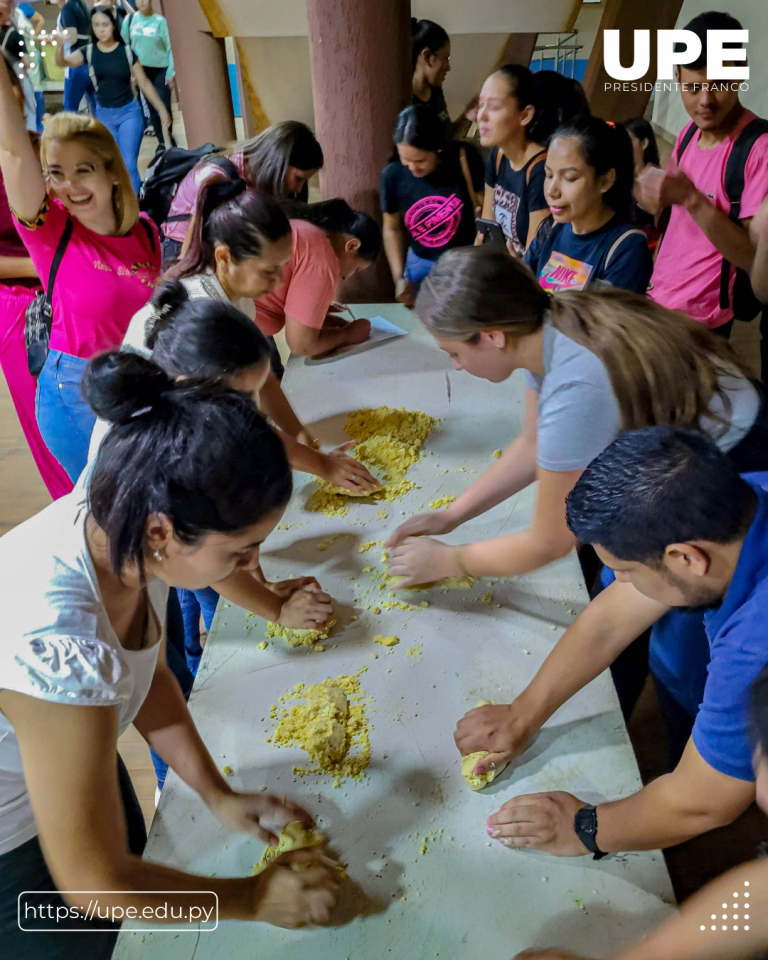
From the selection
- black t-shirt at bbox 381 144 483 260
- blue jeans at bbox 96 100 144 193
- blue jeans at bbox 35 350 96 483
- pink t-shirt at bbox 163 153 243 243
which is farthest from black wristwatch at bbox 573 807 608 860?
blue jeans at bbox 96 100 144 193

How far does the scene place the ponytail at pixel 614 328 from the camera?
4.48 feet

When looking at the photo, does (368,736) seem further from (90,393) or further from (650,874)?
(90,393)

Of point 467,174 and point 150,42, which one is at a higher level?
point 150,42

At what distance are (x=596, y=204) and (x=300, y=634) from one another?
62.6 inches

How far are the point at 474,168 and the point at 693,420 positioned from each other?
2.35 metres

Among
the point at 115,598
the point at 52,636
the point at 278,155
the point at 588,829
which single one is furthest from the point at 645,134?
the point at 52,636

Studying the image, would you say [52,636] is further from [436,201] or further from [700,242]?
[436,201]

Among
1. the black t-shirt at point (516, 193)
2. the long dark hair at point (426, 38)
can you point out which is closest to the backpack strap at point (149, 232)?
the black t-shirt at point (516, 193)

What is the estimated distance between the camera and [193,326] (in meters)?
1.43

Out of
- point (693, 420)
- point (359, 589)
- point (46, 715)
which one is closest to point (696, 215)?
point (693, 420)

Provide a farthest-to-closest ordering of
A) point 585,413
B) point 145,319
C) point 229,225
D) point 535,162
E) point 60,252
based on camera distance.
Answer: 1. point 535,162
2. point 60,252
3. point 229,225
4. point 145,319
5. point 585,413

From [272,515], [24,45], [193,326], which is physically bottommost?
[272,515]

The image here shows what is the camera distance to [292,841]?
3.62ft

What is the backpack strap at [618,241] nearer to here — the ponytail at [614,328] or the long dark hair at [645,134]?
the ponytail at [614,328]
